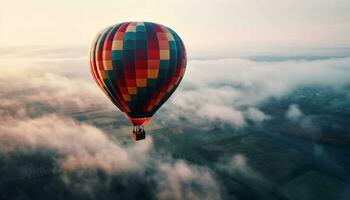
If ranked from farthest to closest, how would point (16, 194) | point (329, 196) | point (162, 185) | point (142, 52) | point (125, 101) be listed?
point (162, 185), point (16, 194), point (329, 196), point (125, 101), point (142, 52)

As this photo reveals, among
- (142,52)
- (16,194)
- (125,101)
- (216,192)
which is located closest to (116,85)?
(125,101)

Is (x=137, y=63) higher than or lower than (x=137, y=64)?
higher

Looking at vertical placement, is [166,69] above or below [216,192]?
above

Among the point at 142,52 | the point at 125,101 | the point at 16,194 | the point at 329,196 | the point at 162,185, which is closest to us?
the point at 142,52

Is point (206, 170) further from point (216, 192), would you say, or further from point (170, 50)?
point (170, 50)
